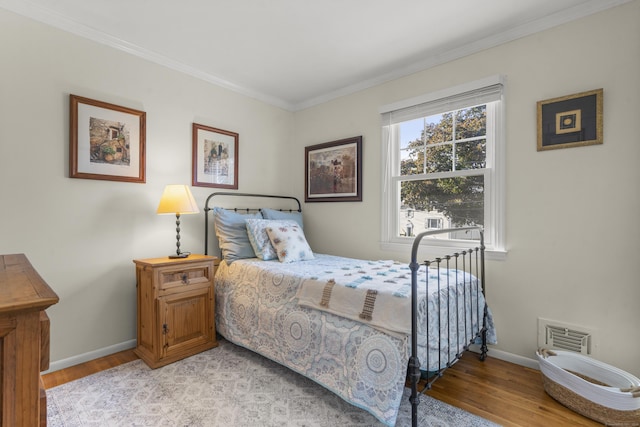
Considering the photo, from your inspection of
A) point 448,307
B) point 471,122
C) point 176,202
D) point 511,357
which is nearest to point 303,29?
point 471,122

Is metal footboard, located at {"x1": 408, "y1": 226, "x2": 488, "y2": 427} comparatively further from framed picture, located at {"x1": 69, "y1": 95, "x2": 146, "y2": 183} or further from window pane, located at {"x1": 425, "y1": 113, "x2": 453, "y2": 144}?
framed picture, located at {"x1": 69, "y1": 95, "x2": 146, "y2": 183}

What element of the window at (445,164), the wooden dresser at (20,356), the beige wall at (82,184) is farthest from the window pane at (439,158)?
the wooden dresser at (20,356)

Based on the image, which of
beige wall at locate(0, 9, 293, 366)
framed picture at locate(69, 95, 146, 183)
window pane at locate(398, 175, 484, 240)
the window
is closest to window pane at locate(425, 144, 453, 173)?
the window

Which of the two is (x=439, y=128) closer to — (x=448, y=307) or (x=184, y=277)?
(x=448, y=307)

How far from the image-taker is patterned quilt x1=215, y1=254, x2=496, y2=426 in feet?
5.22

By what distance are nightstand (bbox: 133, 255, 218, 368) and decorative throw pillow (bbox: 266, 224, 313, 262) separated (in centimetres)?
57

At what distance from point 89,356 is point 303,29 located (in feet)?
9.73

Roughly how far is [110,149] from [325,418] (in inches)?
97.5

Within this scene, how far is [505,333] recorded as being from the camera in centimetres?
241

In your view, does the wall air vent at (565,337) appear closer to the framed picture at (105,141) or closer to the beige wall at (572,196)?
the beige wall at (572,196)

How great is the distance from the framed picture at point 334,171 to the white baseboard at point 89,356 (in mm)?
2285

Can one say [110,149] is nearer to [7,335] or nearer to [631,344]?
[7,335]

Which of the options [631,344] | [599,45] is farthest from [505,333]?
[599,45]

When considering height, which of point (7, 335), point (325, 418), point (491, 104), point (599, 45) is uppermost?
point (599, 45)
